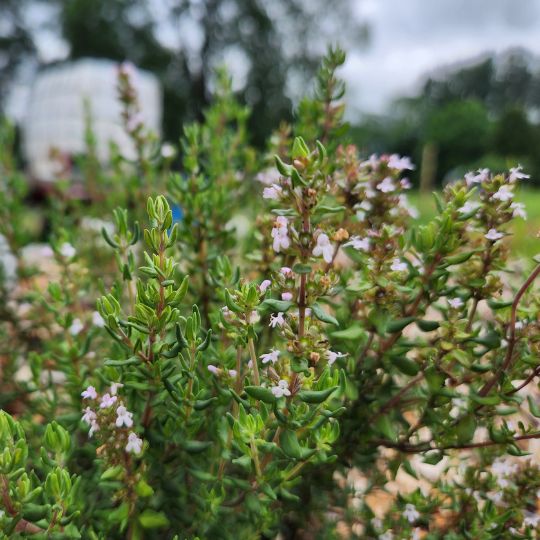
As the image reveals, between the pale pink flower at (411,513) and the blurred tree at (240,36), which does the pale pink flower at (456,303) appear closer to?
the pale pink flower at (411,513)

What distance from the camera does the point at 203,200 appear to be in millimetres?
1104

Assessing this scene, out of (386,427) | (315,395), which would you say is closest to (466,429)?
(386,427)

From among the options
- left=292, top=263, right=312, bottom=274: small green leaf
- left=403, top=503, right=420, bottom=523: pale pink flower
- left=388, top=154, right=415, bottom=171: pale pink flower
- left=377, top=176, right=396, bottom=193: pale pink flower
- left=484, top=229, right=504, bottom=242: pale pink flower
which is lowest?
left=403, top=503, right=420, bottom=523: pale pink flower

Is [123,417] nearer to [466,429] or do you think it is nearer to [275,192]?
[275,192]

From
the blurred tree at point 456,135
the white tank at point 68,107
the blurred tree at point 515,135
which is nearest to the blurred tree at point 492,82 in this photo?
the blurred tree at point 456,135

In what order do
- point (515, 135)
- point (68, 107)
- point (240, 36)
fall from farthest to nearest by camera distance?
point (515, 135)
point (240, 36)
point (68, 107)

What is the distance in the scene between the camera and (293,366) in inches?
27.3

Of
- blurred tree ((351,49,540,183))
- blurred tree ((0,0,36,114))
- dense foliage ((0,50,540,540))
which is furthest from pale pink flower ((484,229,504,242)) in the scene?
blurred tree ((0,0,36,114))

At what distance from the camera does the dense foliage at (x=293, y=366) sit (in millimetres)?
717

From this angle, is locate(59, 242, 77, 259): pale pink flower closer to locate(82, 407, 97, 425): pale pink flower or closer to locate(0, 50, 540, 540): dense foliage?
locate(0, 50, 540, 540): dense foliage

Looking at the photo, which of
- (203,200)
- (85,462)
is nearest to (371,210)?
(203,200)

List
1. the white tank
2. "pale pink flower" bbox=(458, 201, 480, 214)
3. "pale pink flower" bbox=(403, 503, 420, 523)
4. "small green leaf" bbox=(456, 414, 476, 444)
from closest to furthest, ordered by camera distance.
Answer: "pale pink flower" bbox=(458, 201, 480, 214) < "small green leaf" bbox=(456, 414, 476, 444) < "pale pink flower" bbox=(403, 503, 420, 523) < the white tank

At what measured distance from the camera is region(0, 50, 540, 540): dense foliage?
2.35 feet

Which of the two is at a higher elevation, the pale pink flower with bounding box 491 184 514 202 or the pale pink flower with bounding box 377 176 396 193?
the pale pink flower with bounding box 491 184 514 202
